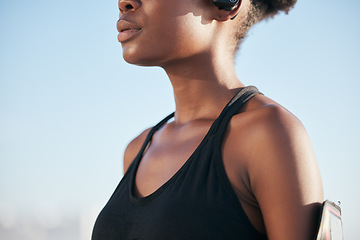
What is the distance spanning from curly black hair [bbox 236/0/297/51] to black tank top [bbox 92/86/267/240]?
264mm

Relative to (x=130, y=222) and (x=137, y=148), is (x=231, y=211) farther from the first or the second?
(x=137, y=148)

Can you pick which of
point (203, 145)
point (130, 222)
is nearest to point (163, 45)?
point (203, 145)

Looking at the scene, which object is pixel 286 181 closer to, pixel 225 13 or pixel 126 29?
pixel 225 13

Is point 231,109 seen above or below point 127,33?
below

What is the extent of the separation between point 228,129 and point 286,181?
0.27m

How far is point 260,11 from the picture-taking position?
→ 5.64 feet

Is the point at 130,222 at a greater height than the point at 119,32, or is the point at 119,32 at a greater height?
the point at 119,32

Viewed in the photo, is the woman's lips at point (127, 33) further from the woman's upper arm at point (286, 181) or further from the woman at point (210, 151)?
the woman's upper arm at point (286, 181)

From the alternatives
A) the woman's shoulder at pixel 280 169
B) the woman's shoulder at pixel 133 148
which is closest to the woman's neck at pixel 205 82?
the woman's shoulder at pixel 280 169

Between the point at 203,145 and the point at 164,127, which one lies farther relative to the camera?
the point at 164,127

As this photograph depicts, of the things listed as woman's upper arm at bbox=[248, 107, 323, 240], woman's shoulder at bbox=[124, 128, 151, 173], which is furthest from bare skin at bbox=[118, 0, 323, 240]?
woman's shoulder at bbox=[124, 128, 151, 173]

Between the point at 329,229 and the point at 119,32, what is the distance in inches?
37.7

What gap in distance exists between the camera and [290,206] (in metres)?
1.16

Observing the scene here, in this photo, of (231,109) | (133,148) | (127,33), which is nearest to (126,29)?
(127,33)
